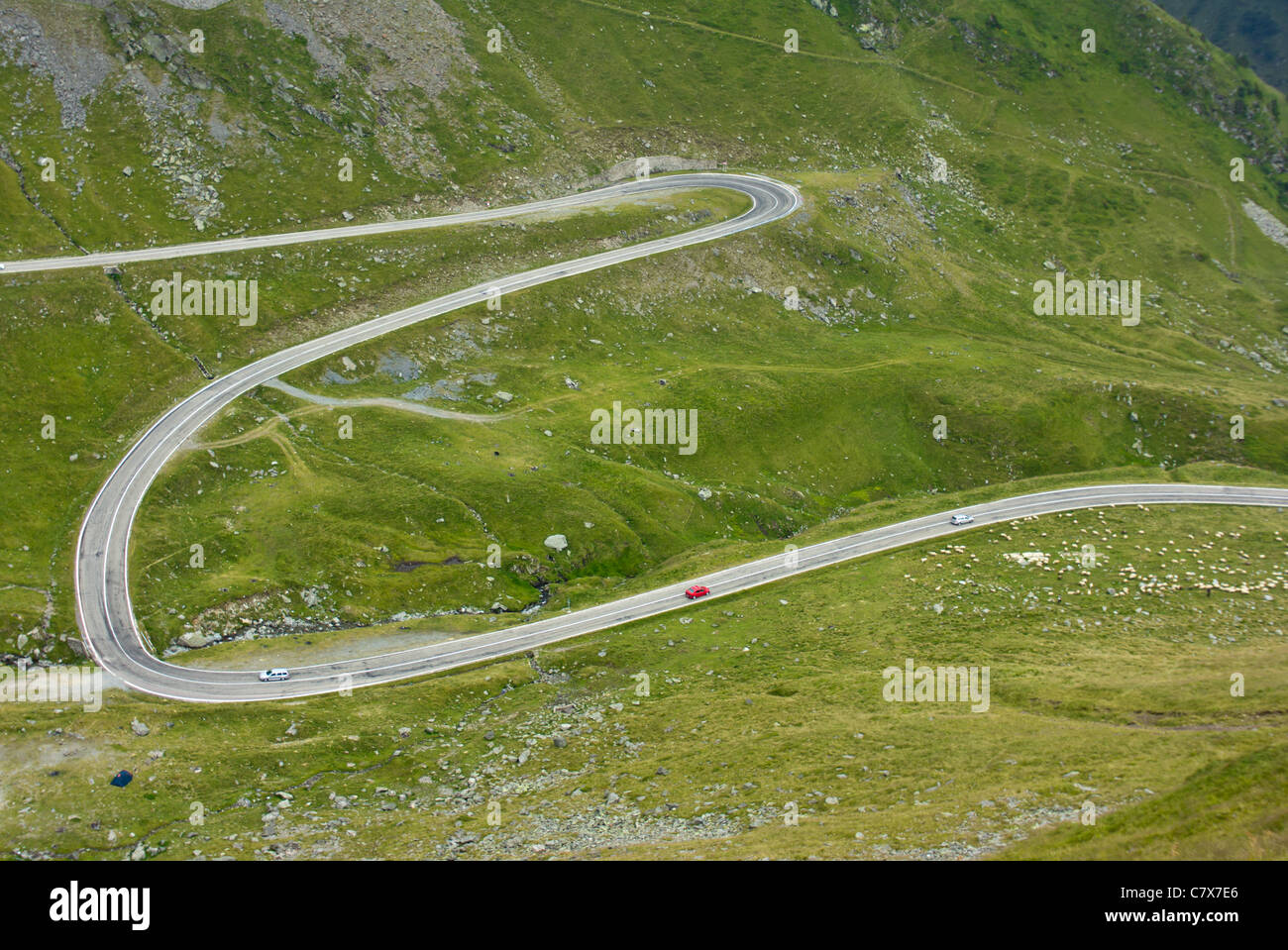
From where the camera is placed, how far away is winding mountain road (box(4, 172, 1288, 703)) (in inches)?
2643

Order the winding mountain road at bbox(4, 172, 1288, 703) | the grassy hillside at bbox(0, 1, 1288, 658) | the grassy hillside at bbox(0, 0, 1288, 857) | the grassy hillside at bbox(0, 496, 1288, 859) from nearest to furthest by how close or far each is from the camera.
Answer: the grassy hillside at bbox(0, 496, 1288, 859) → the grassy hillside at bbox(0, 0, 1288, 857) → the winding mountain road at bbox(4, 172, 1288, 703) → the grassy hillside at bbox(0, 1, 1288, 658)

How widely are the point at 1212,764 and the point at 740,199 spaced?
114 meters

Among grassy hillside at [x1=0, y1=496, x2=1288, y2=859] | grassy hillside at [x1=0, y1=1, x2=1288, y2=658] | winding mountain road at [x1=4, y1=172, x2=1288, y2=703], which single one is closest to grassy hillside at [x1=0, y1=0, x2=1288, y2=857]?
grassy hillside at [x1=0, y1=496, x2=1288, y2=859]

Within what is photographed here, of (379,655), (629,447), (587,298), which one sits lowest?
(379,655)

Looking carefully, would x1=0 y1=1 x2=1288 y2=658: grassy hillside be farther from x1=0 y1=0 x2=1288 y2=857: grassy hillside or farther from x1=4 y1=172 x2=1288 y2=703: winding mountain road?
x1=4 y1=172 x2=1288 y2=703: winding mountain road

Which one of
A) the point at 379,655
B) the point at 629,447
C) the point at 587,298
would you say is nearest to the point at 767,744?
the point at 379,655

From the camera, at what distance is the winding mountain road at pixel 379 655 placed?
220 feet

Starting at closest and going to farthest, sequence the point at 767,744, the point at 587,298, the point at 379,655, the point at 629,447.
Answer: the point at 767,744
the point at 379,655
the point at 629,447
the point at 587,298

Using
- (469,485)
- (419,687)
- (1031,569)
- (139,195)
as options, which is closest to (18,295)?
(139,195)

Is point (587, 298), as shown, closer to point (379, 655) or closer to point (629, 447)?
point (629, 447)

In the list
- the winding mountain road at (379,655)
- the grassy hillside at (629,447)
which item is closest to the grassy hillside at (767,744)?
the grassy hillside at (629,447)

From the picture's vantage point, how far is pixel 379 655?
71.7m

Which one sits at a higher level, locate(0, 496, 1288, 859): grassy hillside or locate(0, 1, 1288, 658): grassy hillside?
locate(0, 1, 1288, 658): grassy hillside

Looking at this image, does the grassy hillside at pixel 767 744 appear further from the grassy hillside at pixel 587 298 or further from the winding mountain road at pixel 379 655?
the grassy hillside at pixel 587 298
